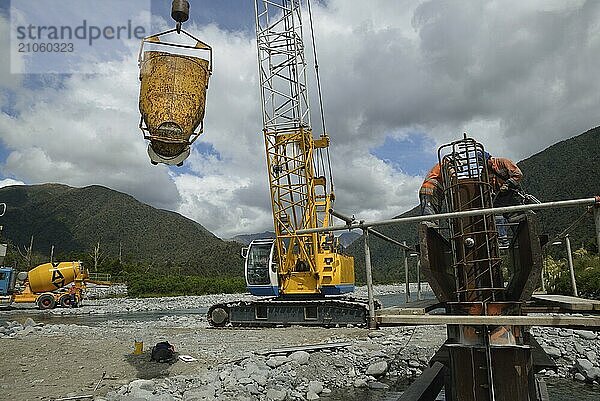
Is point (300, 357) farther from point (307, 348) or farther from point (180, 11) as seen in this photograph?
point (180, 11)

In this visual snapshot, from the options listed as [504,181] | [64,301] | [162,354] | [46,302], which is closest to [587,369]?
[504,181]

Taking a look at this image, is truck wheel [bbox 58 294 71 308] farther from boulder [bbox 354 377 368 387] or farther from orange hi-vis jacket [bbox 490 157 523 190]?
orange hi-vis jacket [bbox 490 157 523 190]

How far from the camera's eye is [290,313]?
16.2 m

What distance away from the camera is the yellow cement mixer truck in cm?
2578

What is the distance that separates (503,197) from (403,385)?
5.73 metres

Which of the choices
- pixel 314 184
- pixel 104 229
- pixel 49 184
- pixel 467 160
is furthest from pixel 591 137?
pixel 49 184

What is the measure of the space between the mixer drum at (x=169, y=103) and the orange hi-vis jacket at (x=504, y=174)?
11.3ft

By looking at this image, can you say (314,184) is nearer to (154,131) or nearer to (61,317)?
(154,131)

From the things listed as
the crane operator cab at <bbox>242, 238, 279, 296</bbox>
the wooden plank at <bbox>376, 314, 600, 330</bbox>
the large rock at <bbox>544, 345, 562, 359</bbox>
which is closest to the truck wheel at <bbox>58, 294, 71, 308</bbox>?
the crane operator cab at <bbox>242, 238, 279, 296</bbox>

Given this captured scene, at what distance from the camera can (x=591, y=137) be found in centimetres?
7781

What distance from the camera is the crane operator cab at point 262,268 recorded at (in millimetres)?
16719

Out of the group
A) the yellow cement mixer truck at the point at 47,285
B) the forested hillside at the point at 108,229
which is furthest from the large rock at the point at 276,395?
the forested hillside at the point at 108,229

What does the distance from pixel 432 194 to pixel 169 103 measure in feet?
10.3

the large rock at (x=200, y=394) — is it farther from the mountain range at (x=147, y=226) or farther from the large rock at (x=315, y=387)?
the mountain range at (x=147, y=226)
